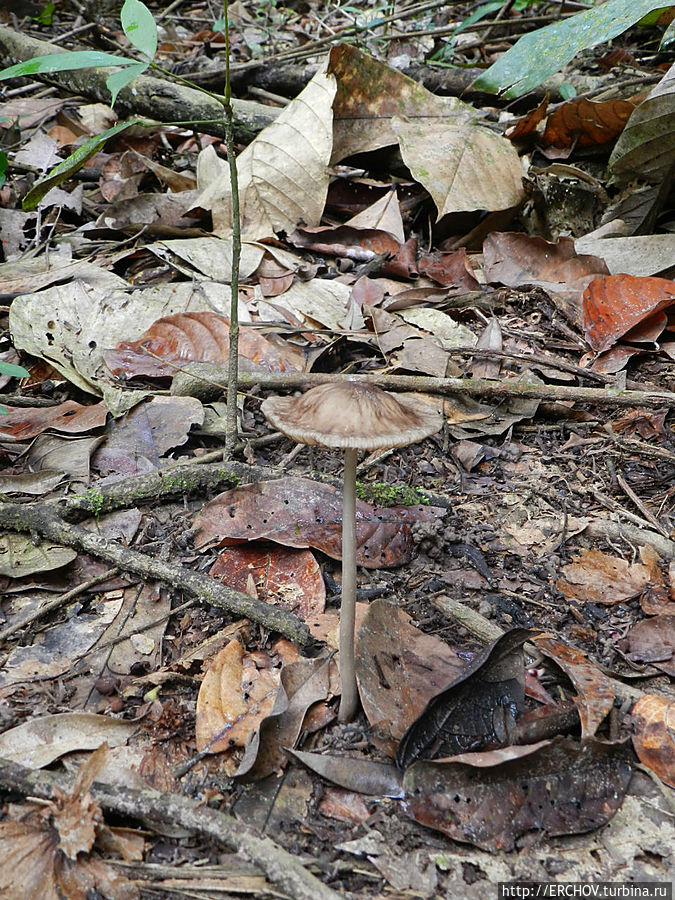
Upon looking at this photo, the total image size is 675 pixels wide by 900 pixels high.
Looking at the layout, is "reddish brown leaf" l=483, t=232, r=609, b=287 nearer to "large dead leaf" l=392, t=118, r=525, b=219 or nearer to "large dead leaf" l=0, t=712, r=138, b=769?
"large dead leaf" l=392, t=118, r=525, b=219

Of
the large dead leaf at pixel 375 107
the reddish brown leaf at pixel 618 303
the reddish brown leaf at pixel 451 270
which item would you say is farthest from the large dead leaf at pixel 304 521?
the large dead leaf at pixel 375 107

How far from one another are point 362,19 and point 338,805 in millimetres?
7595

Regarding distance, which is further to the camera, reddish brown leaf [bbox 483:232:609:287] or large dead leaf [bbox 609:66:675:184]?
reddish brown leaf [bbox 483:232:609:287]

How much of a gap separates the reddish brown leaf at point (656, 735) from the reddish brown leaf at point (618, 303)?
6.86ft

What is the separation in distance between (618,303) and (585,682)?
7.64 ft

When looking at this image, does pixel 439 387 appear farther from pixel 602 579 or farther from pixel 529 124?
pixel 529 124

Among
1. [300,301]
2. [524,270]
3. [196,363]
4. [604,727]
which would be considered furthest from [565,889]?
[524,270]

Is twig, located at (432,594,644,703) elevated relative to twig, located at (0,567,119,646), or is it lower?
elevated

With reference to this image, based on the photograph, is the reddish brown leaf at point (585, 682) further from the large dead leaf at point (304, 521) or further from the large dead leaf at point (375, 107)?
the large dead leaf at point (375, 107)

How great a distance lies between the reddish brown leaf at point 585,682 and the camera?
212 centimetres

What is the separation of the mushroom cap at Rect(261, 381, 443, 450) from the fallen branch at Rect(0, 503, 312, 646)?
755 mm

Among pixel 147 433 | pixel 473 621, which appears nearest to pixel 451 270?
pixel 147 433

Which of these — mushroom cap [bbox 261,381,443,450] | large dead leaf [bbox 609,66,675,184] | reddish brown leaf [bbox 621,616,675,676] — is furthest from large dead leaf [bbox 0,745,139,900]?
large dead leaf [bbox 609,66,675,184]

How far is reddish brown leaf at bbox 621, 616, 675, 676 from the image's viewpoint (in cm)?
241
